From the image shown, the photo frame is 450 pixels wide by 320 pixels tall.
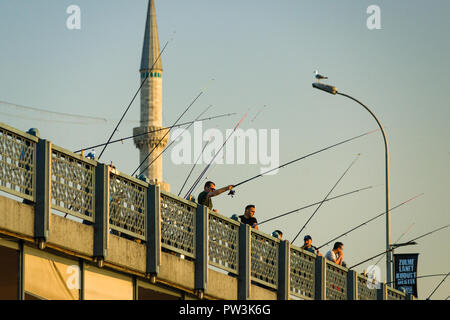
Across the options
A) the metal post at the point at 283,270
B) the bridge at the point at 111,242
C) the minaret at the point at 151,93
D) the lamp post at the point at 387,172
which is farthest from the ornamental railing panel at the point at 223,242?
the minaret at the point at 151,93

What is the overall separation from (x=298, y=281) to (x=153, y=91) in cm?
8802

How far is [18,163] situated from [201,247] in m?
5.34

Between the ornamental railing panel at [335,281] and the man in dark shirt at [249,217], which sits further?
the ornamental railing panel at [335,281]

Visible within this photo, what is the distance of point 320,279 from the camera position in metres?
27.0

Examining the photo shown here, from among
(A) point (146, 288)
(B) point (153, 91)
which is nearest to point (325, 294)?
(A) point (146, 288)

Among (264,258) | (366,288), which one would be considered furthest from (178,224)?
(366,288)

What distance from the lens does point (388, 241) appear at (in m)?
35.4

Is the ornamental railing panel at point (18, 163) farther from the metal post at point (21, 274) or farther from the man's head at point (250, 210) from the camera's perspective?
the man's head at point (250, 210)

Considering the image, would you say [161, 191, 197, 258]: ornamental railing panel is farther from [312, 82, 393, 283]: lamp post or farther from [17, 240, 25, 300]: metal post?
[312, 82, 393, 283]: lamp post

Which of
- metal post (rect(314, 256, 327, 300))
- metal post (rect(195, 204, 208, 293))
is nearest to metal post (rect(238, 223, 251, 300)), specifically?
metal post (rect(195, 204, 208, 293))

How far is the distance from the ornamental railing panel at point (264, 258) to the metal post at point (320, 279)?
1.73m

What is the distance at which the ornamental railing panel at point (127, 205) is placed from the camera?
19.9 m

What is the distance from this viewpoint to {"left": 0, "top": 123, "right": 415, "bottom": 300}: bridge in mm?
17734
